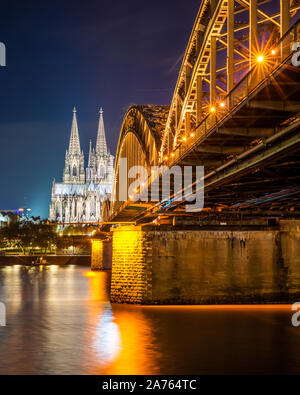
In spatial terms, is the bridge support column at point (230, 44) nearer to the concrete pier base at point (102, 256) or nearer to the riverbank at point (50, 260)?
the concrete pier base at point (102, 256)

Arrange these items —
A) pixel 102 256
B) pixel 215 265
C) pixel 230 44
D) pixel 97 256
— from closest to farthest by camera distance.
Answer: pixel 230 44 < pixel 215 265 < pixel 102 256 < pixel 97 256

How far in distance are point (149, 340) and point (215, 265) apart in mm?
8618

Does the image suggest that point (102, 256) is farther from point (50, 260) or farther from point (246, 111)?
point (246, 111)

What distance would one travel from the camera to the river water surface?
62.8 ft

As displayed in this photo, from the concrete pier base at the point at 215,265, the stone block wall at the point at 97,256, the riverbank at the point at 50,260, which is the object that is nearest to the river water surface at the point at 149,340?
the concrete pier base at the point at 215,265

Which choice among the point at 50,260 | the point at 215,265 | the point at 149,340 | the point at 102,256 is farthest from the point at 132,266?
the point at 50,260

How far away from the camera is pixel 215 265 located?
3128cm

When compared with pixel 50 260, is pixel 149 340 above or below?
below

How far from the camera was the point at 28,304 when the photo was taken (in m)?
38.9

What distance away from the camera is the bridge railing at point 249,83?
15164mm

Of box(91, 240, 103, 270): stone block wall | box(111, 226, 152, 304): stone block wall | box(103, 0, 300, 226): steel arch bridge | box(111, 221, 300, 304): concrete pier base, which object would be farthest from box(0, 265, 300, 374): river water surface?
Result: box(91, 240, 103, 270): stone block wall

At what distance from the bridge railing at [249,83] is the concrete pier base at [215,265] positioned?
17.3ft

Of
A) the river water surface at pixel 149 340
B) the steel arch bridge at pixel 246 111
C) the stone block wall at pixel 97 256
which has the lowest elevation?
the river water surface at pixel 149 340
